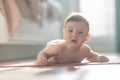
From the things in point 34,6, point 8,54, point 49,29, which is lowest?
point 8,54

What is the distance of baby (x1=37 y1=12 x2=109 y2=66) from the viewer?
979 millimetres

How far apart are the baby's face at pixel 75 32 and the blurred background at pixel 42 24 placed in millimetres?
442

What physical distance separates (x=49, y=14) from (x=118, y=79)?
1.97 metres

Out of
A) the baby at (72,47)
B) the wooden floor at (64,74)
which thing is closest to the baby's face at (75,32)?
the baby at (72,47)

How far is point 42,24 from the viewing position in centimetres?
235

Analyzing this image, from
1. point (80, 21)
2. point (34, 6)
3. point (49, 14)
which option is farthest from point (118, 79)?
point (49, 14)

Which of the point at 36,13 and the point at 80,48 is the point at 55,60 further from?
the point at 36,13

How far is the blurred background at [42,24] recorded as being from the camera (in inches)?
62.3

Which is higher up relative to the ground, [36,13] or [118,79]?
[36,13]

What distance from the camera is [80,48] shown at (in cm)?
106

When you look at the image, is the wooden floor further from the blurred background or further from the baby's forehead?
the blurred background

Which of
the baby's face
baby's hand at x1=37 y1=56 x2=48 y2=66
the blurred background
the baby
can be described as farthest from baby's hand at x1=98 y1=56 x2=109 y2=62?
the blurred background

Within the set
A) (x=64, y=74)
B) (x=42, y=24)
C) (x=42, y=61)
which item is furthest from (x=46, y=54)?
(x=42, y=24)

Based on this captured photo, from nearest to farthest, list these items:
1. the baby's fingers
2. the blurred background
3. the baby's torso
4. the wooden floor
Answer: the wooden floor
the baby's fingers
the baby's torso
the blurred background
